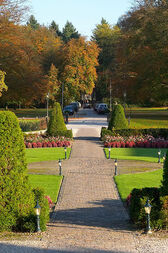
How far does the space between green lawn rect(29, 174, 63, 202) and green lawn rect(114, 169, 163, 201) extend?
2383mm

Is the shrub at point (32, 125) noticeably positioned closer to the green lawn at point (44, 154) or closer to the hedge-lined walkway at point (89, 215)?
the green lawn at point (44, 154)

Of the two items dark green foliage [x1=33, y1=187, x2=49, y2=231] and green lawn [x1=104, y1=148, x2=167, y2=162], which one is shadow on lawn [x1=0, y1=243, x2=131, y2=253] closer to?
dark green foliage [x1=33, y1=187, x2=49, y2=231]

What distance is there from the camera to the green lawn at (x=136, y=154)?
2276 cm

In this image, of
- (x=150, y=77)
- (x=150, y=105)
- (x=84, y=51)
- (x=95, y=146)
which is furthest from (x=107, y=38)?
(x=95, y=146)

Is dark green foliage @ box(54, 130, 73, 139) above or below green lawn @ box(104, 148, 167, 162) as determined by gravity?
above

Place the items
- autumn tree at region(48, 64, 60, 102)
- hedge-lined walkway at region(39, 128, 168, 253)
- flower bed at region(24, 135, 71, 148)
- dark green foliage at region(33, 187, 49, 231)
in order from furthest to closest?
autumn tree at region(48, 64, 60, 102) → flower bed at region(24, 135, 71, 148) → dark green foliage at region(33, 187, 49, 231) → hedge-lined walkway at region(39, 128, 168, 253)

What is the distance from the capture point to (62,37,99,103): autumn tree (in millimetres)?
56062

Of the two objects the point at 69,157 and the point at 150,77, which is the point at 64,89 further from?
the point at 69,157

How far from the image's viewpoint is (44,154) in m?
24.4

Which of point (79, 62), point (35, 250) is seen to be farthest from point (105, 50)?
point (35, 250)

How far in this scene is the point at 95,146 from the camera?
2758 centimetres

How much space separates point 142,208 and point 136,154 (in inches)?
588

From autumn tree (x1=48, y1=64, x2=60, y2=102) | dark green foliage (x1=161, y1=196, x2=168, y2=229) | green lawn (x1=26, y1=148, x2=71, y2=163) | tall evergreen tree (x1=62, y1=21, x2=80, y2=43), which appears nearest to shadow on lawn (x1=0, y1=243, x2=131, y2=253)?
dark green foliage (x1=161, y1=196, x2=168, y2=229)

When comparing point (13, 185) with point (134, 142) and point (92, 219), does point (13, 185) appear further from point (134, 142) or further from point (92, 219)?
point (134, 142)
